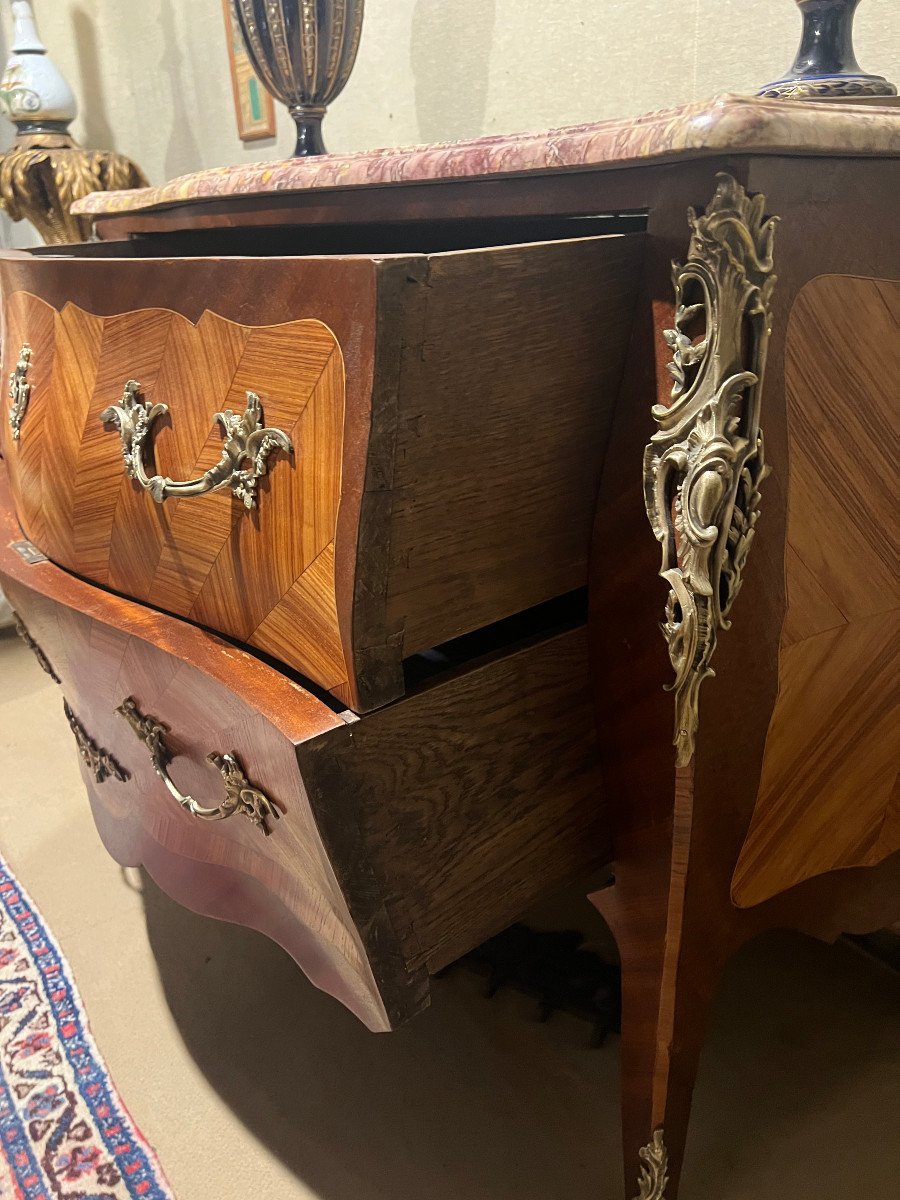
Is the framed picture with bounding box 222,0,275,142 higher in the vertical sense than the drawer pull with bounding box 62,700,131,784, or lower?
higher

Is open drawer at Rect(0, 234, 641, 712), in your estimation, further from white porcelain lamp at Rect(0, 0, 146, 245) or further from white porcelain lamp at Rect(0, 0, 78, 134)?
white porcelain lamp at Rect(0, 0, 78, 134)

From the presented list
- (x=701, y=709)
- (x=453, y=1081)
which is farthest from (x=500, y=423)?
(x=453, y=1081)

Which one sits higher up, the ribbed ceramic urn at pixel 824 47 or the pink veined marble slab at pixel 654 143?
the ribbed ceramic urn at pixel 824 47

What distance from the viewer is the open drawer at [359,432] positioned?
45 centimetres

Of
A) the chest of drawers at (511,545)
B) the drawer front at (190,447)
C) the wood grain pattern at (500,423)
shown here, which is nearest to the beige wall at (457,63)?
the chest of drawers at (511,545)

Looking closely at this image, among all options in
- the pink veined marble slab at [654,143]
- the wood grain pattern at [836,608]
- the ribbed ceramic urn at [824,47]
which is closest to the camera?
the pink veined marble slab at [654,143]

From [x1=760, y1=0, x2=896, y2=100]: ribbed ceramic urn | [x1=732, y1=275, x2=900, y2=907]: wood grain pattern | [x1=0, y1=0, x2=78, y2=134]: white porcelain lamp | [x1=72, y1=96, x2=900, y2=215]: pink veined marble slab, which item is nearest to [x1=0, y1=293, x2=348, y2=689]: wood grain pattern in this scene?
[x1=72, y1=96, x2=900, y2=215]: pink veined marble slab

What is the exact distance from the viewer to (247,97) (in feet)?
5.05

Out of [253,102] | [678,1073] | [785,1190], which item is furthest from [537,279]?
[253,102]

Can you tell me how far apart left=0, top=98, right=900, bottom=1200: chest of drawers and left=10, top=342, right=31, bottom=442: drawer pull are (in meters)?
0.03

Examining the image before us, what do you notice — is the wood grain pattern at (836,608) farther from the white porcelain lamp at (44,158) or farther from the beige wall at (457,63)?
the white porcelain lamp at (44,158)

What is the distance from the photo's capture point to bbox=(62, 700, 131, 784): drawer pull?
0.79 metres

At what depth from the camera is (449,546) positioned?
0.50 metres

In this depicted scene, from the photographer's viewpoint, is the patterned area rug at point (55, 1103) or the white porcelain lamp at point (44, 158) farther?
the white porcelain lamp at point (44, 158)
